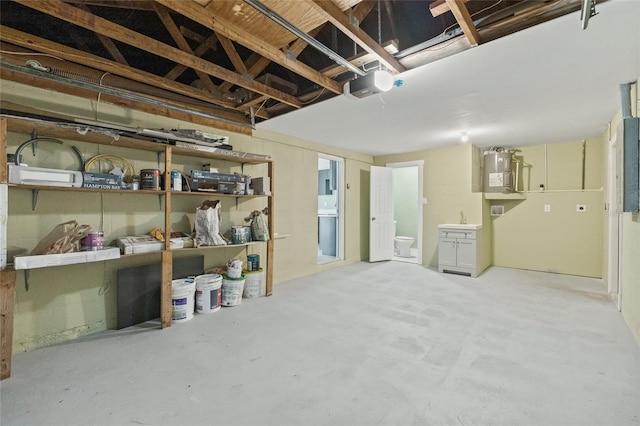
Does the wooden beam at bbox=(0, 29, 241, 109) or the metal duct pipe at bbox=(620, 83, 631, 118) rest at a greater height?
the wooden beam at bbox=(0, 29, 241, 109)

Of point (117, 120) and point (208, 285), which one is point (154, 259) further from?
point (117, 120)

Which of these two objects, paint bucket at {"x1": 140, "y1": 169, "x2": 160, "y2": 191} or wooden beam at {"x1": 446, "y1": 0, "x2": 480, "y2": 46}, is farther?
paint bucket at {"x1": 140, "y1": 169, "x2": 160, "y2": 191}

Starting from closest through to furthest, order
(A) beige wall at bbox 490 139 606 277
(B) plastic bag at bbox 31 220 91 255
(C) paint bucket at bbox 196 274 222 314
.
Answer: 1. (B) plastic bag at bbox 31 220 91 255
2. (C) paint bucket at bbox 196 274 222 314
3. (A) beige wall at bbox 490 139 606 277

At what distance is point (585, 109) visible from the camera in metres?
3.11

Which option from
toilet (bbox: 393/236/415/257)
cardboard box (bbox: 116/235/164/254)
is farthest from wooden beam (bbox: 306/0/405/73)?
toilet (bbox: 393/236/415/257)

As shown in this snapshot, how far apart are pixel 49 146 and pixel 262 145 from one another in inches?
88.9

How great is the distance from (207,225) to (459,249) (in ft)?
13.2

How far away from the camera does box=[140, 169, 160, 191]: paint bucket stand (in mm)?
2580

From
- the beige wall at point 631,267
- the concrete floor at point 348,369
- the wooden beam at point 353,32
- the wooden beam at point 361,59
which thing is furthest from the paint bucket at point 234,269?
the beige wall at point 631,267

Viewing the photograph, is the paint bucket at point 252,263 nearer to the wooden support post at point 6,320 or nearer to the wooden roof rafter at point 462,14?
the wooden support post at point 6,320

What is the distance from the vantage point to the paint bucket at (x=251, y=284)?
3484 mm

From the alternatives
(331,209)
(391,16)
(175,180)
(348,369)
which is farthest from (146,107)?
(331,209)

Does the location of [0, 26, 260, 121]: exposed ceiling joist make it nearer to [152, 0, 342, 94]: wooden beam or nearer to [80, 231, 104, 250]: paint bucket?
[152, 0, 342, 94]: wooden beam

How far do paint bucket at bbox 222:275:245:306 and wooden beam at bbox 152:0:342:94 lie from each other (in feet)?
7.71
